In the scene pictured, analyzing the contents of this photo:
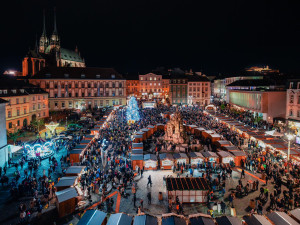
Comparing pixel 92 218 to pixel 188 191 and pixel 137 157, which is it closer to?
pixel 188 191

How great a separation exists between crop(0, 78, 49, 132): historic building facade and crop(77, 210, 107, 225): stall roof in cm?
3286

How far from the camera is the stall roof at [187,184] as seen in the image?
17.3m

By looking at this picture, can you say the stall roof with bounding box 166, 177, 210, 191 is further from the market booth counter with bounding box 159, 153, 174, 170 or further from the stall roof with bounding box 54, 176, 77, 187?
the stall roof with bounding box 54, 176, 77, 187

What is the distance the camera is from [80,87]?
7444cm

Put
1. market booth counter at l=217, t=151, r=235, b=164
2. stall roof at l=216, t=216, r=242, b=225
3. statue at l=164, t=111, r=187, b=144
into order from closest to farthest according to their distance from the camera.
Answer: stall roof at l=216, t=216, r=242, b=225
market booth counter at l=217, t=151, r=235, b=164
statue at l=164, t=111, r=187, b=144

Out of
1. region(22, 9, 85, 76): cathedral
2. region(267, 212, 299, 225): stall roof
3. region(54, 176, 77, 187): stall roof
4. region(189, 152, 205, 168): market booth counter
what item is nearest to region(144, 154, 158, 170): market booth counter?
region(189, 152, 205, 168): market booth counter

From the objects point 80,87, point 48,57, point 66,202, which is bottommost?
point 66,202

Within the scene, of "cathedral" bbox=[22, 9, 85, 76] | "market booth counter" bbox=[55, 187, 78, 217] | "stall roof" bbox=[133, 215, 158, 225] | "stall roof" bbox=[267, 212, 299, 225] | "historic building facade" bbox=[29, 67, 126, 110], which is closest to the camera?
"stall roof" bbox=[267, 212, 299, 225]

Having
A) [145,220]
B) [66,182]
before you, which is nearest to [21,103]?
[66,182]

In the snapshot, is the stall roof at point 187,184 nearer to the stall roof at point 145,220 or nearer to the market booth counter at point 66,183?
the stall roof at point 145,220

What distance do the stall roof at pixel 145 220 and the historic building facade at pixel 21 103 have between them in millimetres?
35222

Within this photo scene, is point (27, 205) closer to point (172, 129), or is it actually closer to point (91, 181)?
point (91, 181)

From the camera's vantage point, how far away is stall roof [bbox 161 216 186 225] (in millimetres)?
12992

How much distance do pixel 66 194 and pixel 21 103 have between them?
37746 millimetres
